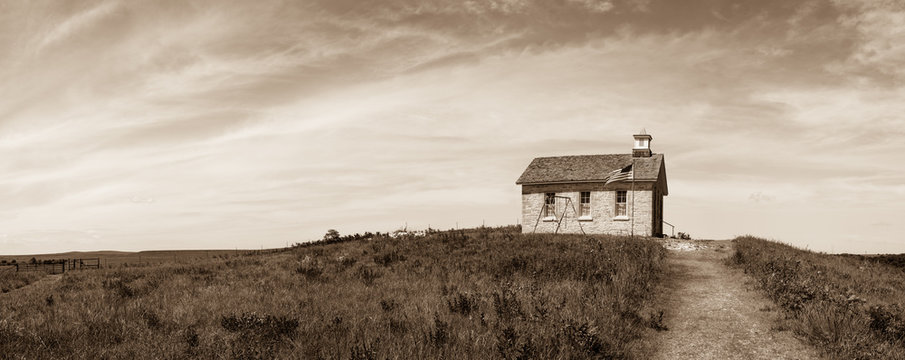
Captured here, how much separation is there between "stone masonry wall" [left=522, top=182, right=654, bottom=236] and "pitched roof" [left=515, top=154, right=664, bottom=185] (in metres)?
0.39

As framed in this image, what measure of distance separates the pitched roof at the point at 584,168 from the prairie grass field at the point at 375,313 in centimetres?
1113

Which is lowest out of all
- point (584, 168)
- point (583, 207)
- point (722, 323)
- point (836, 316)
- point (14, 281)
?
point (14, 281)

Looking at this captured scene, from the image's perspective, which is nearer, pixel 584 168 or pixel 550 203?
pixel 550 203

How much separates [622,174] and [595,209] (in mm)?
2553

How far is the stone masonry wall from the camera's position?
28.3 meters

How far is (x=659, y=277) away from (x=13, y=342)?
13159 millimetres

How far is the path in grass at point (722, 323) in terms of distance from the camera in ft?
27.6

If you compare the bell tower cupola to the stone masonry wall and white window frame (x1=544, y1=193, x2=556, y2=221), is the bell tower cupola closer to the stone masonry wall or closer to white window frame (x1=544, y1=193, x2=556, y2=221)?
the stone masonry wall

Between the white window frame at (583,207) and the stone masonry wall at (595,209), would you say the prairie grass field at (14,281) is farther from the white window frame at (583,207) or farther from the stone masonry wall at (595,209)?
the white window frame at (583,207)

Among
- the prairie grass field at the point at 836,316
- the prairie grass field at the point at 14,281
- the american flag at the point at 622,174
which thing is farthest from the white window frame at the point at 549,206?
the prairie grass field at the point at 14,281

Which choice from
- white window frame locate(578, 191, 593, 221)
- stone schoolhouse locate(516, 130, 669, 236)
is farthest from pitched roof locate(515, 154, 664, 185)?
white window frame locate(578, 191, 593, 221)

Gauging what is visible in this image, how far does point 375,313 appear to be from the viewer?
31.7ft

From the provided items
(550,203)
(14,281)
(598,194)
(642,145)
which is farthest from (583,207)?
(14,281)

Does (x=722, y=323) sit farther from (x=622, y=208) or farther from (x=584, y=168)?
(x=584, y=168)
